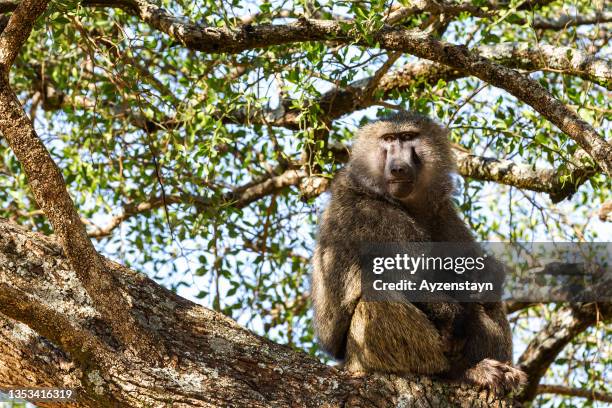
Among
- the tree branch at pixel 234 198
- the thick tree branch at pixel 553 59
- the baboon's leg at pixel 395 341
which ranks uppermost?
the thick tree branch at pixel 553 59

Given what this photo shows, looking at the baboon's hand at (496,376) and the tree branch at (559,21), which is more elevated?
the tree branch at (559,21)

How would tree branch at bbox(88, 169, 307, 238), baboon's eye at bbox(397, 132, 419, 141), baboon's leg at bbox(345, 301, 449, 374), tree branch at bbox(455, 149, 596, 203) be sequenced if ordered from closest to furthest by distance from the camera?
baboon's leg at bbox(345, 301, 449, 374), baboon's eye at bbox(397, 132, 419, 141), tree branch at bbox(455, 149, 596, 203), tree branch at bbox(88, 169, 307, 238)

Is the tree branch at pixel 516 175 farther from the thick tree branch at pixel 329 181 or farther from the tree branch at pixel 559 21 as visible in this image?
the tree branch at pixel 559 21

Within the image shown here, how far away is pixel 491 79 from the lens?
15.7 ft

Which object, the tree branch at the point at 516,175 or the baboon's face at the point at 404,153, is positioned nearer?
the baboon's face at the point at 404,153

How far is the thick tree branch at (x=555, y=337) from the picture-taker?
6.94 m

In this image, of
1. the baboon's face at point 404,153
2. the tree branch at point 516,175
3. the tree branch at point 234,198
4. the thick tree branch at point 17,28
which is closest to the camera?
the thick tree branch at point 17,28

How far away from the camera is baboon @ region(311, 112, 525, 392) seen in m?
4.90

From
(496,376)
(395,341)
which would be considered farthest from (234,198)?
(496,376)

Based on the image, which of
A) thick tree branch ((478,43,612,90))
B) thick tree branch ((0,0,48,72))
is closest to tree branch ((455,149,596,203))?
thick tree branch ((478,43,612,90))

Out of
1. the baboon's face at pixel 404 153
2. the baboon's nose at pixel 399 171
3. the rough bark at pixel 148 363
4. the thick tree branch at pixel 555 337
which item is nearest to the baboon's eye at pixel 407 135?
the baboon's face at pixel 404 153

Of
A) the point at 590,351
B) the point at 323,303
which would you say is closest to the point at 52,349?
the point at 323,303

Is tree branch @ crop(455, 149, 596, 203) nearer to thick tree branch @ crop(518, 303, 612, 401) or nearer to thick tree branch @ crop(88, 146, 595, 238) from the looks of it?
thick tree branch @ crop(88, 146, 595, 238)

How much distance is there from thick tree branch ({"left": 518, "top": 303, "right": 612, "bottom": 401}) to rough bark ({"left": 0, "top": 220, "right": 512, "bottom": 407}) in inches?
103
